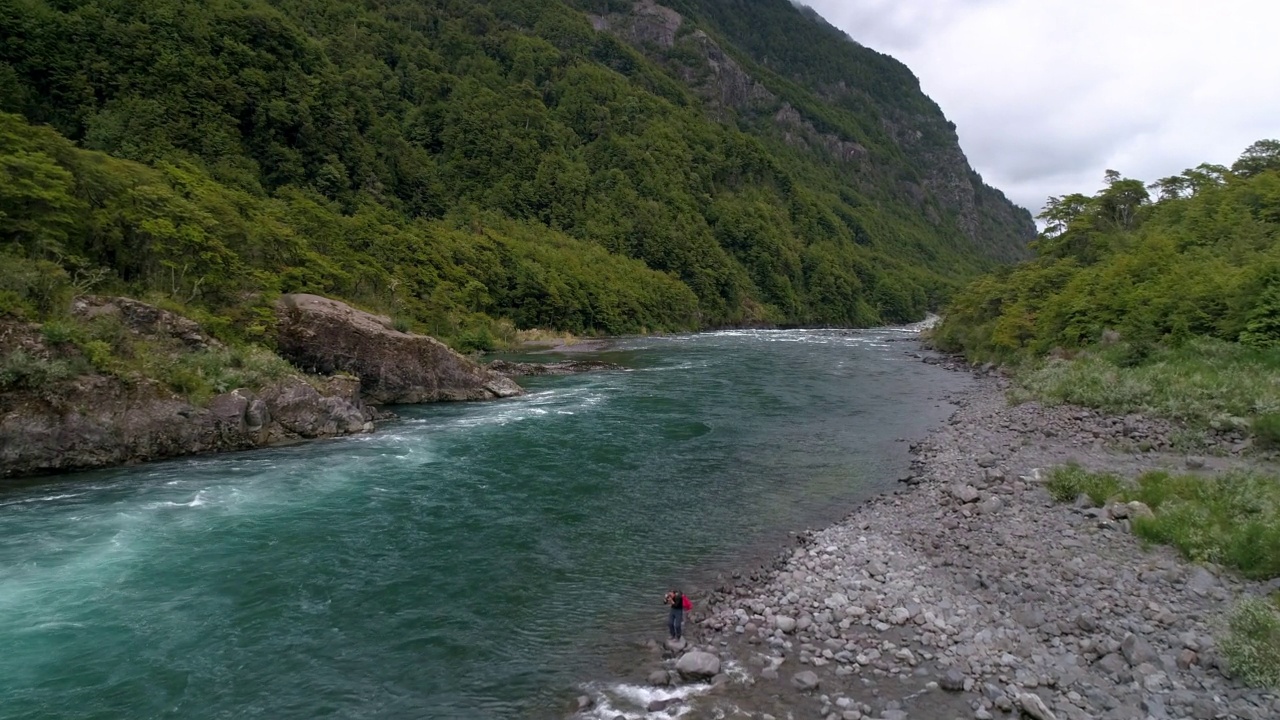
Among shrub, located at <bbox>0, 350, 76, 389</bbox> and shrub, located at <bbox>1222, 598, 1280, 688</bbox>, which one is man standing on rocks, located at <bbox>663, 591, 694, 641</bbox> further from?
shrub, located at <bbox>0, 350, 76, 389</bbox>

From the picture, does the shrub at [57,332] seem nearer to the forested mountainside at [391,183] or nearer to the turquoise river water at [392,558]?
the forested mountainside at [391,183]

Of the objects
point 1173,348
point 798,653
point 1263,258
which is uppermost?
point 1263,258

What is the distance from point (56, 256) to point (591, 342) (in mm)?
55331

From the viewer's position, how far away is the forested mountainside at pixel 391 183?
2836 centimetres

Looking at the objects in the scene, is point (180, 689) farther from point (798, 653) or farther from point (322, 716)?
point (798, 653)

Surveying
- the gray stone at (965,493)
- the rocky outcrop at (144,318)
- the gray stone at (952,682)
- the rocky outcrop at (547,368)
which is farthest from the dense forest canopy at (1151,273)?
the rocky outcrop at (144,318)

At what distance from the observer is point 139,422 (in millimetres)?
21391

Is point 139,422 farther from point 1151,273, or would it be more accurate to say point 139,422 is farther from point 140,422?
point 1151,273

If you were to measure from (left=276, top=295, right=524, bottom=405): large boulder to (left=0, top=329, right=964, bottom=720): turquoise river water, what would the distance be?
7.10 metres

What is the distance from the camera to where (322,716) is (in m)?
9.12

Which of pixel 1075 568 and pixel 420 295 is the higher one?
pixel 420 295

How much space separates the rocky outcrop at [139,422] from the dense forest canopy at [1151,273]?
38.4m

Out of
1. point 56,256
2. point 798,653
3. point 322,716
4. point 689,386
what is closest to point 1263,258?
point 689,386

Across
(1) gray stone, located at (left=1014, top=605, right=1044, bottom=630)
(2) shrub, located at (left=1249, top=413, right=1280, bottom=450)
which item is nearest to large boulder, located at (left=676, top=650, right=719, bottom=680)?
(1) gray stone, located at (left=1014, top=605, right=1044, bottom=630)
